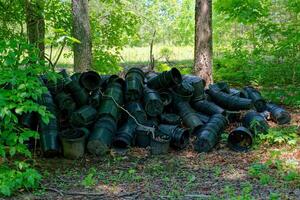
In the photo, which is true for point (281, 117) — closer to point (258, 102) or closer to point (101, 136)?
point (258, 102)

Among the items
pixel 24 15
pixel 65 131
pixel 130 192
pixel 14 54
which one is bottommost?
pixel 130 192

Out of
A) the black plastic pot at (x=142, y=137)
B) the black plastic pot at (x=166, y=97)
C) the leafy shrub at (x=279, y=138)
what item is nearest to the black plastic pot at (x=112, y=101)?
the black plastic pot at (x=142, y=137)

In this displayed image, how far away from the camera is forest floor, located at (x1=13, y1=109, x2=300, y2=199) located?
15.0 ft

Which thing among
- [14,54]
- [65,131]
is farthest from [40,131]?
[14,54]

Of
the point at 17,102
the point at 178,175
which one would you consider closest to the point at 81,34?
the point at 17,102

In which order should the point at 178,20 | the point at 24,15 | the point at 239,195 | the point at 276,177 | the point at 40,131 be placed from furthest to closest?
the point at 178,20 → the point at 24,15 → the point at 40,131 → the point at 276,177 → the point at 239,195

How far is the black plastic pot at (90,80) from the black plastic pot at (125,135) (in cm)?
84

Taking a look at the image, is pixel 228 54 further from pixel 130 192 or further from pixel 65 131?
pixel 130 192

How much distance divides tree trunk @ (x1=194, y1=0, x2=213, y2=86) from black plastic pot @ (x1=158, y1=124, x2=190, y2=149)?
9.18 ft

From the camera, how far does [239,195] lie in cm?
444

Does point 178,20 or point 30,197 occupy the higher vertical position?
point 178,20

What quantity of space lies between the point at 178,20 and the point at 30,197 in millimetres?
22201

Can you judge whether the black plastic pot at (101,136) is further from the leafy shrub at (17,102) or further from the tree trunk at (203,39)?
the tree trunk at (203,39)

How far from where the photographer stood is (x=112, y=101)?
646 cm
